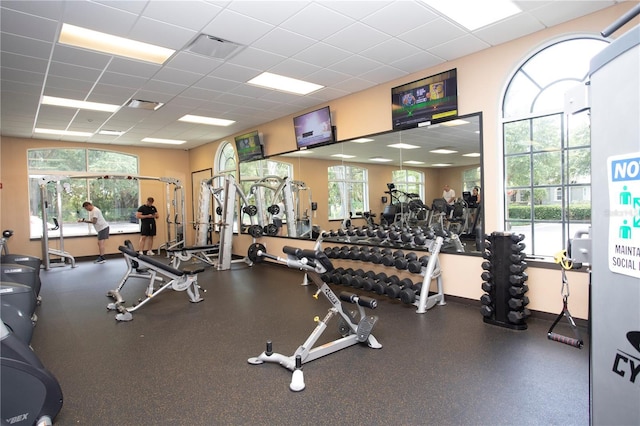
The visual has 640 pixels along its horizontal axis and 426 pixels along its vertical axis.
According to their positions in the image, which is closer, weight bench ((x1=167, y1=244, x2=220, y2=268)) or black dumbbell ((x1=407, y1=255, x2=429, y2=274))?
black dumbbell ((x1=407, y1=255, x2=429, y2=274))

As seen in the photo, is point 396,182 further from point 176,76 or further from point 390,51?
point 176,76

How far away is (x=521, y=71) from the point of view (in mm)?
3455

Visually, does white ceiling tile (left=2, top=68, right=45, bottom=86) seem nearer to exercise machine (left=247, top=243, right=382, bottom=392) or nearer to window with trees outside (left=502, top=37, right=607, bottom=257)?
exercise machine (left=247, top=243, right=382, bottom=392)

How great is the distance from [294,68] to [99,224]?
5890mm

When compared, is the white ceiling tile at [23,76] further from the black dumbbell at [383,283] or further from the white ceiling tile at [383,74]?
the black dumbbell at [383,283]

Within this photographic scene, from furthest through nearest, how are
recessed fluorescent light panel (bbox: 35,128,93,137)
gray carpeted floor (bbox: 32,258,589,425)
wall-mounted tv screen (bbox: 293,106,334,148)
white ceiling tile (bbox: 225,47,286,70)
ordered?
recessed fluorescent light panel (bbox: 35,128,93,137)
wall-mounted tv screen (bbox: 293,106,334,148)
white ceiling tile (bbox: 225,47,286,70)
gray carpeted floor (bbox: 32,258,589,425)

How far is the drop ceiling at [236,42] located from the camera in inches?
112

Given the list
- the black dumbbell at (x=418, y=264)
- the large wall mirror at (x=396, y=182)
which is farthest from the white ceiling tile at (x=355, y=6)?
the black dumbbell at (x=418, y=264)

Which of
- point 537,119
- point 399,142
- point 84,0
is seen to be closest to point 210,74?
point 84,0

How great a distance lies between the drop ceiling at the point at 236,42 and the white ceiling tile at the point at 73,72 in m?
0.01

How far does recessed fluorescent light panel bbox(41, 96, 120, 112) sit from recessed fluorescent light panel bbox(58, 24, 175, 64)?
204 cm

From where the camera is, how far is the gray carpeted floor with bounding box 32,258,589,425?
1.90 metres

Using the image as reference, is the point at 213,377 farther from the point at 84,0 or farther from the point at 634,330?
the point at 84,0

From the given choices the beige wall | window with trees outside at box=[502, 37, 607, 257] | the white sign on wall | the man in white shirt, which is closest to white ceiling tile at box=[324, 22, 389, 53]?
the beige wall
